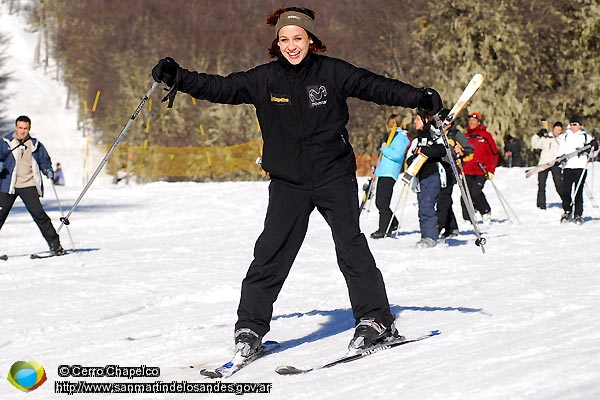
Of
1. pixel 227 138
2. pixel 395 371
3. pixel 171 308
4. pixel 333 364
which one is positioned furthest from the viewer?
pixel 227 138

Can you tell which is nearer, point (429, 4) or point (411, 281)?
point (411, 281)

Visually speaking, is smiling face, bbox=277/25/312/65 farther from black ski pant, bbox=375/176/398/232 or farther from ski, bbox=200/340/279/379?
black ski pant, bbox=375/176/398/232

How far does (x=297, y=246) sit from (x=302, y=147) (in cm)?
53

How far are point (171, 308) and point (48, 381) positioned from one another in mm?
2883

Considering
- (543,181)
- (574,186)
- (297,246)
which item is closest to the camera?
(297,246)

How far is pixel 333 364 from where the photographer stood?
192 inches

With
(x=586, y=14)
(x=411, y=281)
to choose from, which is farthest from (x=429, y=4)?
(x=411, y=281)

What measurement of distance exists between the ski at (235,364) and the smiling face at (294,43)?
152 centimetres

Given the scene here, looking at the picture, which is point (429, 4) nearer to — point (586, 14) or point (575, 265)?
point (586, 14)

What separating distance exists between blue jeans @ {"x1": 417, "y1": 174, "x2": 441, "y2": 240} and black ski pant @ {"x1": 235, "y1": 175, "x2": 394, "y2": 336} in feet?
21.5

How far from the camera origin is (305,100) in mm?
5105

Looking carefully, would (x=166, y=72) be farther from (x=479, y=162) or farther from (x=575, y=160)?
(x=575, y=160)

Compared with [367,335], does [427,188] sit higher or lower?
higher

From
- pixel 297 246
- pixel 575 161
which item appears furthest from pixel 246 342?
pixel 575 161
